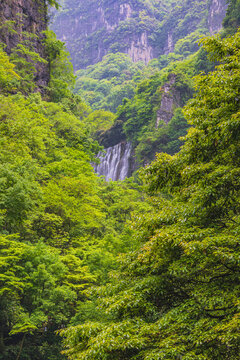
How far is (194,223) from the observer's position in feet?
20.3

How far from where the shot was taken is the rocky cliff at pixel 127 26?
342ft

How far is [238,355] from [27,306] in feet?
30.7

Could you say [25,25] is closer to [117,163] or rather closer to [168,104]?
[168,104]

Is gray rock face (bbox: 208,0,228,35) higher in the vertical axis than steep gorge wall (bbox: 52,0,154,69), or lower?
lower

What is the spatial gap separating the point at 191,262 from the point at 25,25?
1256 inches

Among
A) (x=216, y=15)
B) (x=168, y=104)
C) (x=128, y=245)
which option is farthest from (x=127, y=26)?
(x=128, y=245)

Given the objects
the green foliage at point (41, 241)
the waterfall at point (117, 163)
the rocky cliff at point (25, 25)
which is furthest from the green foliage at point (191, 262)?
the waterfall at point (117, 163)

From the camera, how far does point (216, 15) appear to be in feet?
260

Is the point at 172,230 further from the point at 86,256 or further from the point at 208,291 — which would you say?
the point at 86,256

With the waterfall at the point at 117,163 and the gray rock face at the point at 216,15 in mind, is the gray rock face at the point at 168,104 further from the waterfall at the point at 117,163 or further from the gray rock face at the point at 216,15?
the gray rock face at the point at 216,15

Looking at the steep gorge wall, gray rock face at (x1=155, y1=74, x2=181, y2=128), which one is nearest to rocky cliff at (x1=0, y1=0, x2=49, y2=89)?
gray rock face at (x1=155, y1=74, x2=181, y2=128)

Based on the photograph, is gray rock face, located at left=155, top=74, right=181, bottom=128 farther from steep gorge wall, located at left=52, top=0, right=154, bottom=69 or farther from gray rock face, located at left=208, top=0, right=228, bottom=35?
steep gorge wall, located at left=52, top=0, right=154, bottom=69

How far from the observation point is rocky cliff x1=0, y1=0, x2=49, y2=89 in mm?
26203

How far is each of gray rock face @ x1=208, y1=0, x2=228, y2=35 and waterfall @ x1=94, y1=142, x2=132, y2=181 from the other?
5208 centimetres
